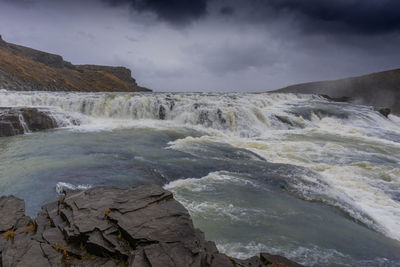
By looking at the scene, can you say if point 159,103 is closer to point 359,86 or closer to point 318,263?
Answer: point 318,263

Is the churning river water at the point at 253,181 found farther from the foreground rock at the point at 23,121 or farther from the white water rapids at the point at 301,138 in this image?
the foreground rock at the point at 23,121

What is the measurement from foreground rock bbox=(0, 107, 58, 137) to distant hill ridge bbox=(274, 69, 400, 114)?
52.0 metres

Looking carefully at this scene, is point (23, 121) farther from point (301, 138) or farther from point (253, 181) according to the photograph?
point (301, 138)

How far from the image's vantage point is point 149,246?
278cm

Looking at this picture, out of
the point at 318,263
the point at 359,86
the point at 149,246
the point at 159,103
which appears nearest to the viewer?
the point at 149,246

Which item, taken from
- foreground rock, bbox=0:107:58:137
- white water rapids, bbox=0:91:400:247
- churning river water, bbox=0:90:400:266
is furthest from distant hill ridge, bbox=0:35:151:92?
churning river water, bbox=0:90:400:266

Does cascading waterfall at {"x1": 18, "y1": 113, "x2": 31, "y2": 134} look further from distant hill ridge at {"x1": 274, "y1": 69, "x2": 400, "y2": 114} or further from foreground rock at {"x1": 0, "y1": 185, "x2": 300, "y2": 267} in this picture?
distant hill ridge at {"x1": 274, "y1": 69, "x2": 400, "y2": 114}

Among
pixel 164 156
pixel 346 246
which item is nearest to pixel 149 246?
pixel 346 246

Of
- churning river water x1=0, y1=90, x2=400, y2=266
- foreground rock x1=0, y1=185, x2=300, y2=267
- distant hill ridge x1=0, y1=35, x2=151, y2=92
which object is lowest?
churning river water x1=0, y1=90, x2=400, y2=266

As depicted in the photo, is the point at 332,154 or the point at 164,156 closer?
the point at 164,156

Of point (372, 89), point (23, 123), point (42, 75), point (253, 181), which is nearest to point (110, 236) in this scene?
point (253, 181)

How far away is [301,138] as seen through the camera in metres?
15.0

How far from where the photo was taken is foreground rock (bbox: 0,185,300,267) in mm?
2707

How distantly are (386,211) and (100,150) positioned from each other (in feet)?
34.0
